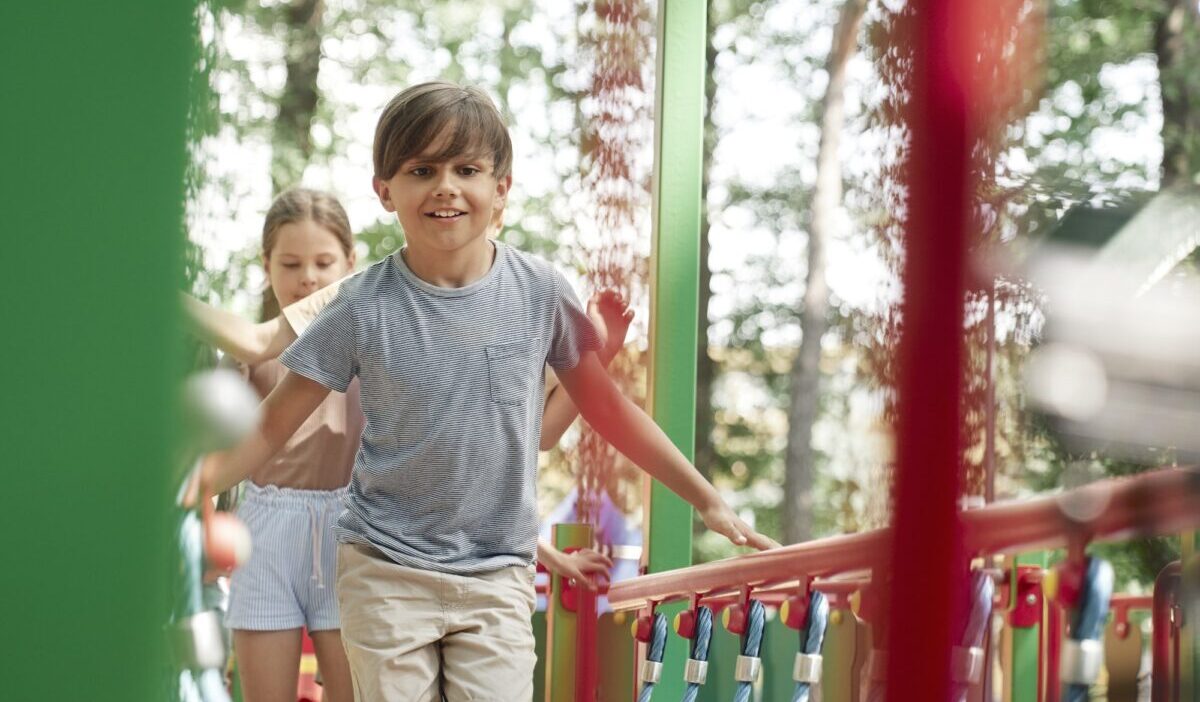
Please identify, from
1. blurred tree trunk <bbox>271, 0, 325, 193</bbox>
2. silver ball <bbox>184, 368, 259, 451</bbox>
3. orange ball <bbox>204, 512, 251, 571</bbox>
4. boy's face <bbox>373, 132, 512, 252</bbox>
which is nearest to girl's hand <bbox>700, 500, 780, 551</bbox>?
boy's face <bbox>373, 132, 512, 252</bbox>

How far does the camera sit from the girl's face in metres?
2.84

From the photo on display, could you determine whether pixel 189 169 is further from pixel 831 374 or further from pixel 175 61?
pixel 831 374

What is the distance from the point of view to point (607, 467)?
274 cm

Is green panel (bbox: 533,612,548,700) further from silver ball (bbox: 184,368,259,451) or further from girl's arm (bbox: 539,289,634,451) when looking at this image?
silver ball (bbox: 184,368,259,451)

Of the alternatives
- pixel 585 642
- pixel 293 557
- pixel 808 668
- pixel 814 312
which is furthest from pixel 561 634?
pixel 814 312

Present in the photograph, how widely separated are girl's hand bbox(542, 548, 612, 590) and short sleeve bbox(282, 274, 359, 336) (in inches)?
23.9

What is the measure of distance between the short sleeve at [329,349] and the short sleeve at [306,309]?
0.62m

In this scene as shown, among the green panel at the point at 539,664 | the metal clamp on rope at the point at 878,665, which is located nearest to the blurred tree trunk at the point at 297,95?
the green panel at the point at 539,664

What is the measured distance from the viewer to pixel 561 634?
2.54 meters

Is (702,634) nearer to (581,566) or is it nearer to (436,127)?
(581,566)

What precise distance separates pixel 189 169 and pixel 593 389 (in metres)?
1.24

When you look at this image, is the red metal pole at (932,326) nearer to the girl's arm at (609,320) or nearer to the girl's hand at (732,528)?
the girl's hand at (732,528)

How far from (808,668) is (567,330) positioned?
2.18ft

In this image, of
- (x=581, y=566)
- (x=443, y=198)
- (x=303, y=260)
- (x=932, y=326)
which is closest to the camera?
(x=932, y=326)
